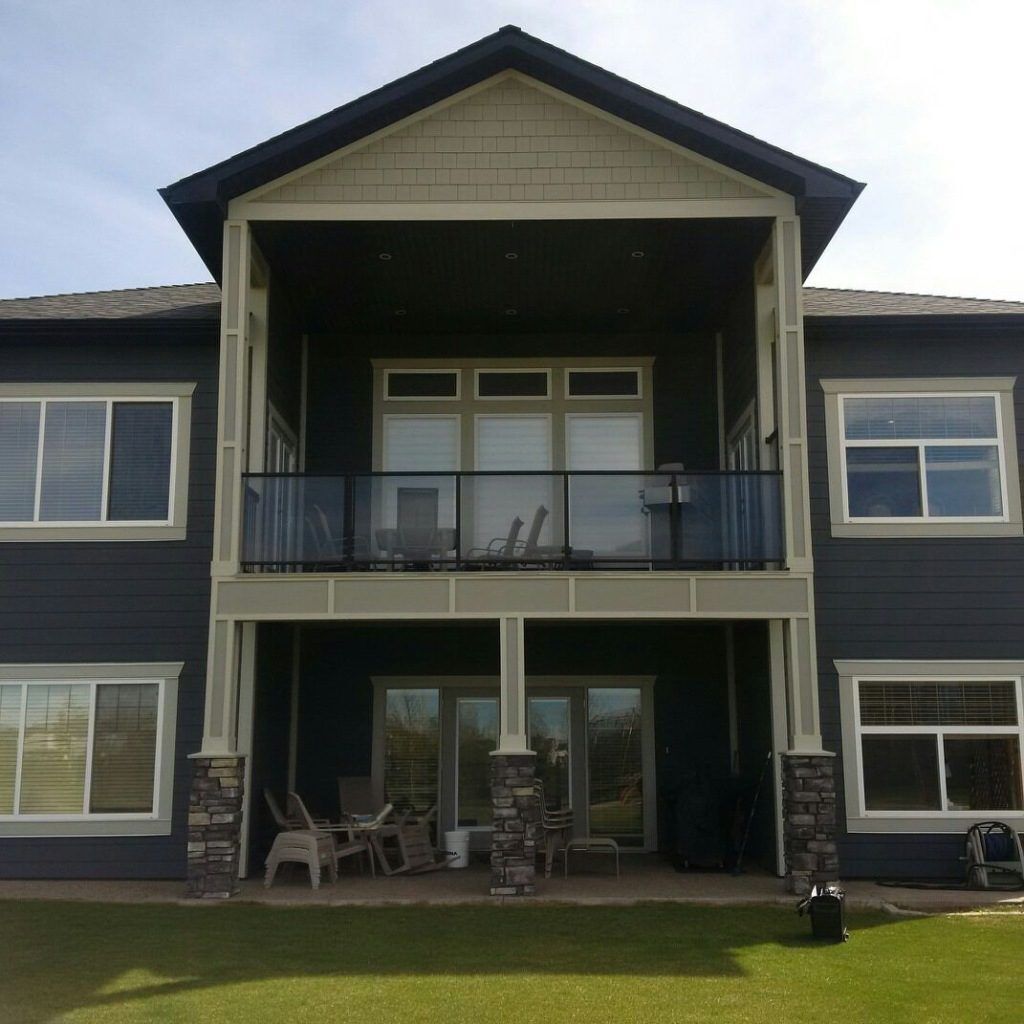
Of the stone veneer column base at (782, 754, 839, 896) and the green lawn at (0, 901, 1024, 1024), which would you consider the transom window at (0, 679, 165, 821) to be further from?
the stone veneer column base at (782, 754, 839, 896)

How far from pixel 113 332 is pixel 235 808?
5.15 m

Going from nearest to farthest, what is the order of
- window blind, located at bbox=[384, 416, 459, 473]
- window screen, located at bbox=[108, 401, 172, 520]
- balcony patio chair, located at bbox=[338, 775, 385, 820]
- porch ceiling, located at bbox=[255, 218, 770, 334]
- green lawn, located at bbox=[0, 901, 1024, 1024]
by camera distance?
green lawn, located at bbox=[0, 901, 1024, 1024] < porch ceiling, located at bbox=[255, 218, 770, 334] < window screen, located at bbox=[108, 401, 172, 520] < balcony patio chair, located at bbox=[338, 775, 385, 820] < window blind, located at bbox=[384, 416, 459, 473]

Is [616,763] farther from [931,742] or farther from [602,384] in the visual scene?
[602,384]

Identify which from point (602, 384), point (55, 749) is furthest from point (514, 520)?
point (55, 749)

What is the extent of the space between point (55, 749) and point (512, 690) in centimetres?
481

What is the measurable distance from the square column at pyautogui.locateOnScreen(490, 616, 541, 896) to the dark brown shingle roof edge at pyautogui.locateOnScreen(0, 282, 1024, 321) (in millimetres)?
5174

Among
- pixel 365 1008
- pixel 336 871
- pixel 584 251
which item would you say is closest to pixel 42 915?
pixel 336 871

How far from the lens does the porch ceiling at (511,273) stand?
11.9 m

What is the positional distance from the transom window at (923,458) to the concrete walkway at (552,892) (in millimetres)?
3817

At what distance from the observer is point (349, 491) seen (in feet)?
37.4

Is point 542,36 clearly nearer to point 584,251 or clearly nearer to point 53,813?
point 584,251

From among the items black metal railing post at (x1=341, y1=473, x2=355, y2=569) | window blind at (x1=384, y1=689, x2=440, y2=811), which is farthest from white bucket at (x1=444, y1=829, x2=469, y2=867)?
black metal railing post at (x1=341, y1=473, x2=355, y2=569)

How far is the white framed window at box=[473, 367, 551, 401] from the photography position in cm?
1456

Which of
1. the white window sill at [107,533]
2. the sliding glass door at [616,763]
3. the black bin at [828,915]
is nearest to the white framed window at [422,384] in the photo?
the white window sill at [107,533]
